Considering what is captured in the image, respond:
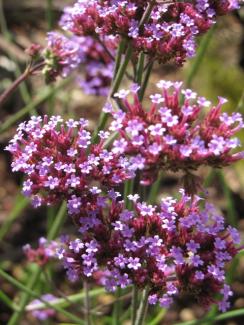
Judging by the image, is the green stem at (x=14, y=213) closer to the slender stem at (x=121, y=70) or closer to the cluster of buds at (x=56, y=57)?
the cluster of buds at (x=56, y=57)

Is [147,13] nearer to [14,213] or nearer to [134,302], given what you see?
[134,302]

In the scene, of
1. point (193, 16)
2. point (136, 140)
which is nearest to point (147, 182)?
point (136, 140)

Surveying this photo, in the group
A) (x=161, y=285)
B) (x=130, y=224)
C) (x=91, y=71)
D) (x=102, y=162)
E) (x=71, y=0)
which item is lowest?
(x=161, y=285)

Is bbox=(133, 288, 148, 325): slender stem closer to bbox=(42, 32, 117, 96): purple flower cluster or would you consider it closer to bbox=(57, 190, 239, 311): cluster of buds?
bbox=(57, 190, 239, 311): cluster of buds

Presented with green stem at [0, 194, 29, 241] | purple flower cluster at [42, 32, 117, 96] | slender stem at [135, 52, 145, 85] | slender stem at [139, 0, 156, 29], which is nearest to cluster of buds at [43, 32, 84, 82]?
purple flower cluster at [42, 32, 117, 96]

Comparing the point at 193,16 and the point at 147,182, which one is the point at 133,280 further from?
the point at 193,16

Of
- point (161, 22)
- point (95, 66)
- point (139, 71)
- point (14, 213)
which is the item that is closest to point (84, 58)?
point (95, 66)
